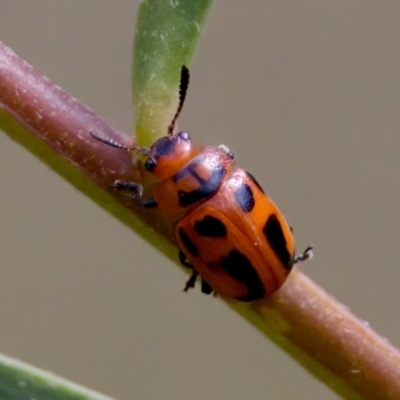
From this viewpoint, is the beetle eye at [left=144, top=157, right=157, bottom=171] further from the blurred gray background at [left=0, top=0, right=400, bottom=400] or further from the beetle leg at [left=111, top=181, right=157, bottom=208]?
the blurred gray background at [left=0, top=0, right=400, bottom=400]

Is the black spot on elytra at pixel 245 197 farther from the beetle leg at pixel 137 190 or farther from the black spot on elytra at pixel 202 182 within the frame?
the beetle leg at pixel 137 190

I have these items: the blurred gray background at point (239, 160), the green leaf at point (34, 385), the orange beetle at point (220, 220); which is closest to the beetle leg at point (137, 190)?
the orange beetle at point (220, 220)

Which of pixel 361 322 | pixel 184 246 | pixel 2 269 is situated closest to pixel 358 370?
pixel 361 322

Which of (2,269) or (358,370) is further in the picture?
(2,269)

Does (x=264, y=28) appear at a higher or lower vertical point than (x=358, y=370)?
higher

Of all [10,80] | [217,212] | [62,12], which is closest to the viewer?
[10,80]

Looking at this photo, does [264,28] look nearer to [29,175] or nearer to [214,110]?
[214,110]

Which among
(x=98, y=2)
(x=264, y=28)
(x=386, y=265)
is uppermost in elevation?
(x=264, y=28)
